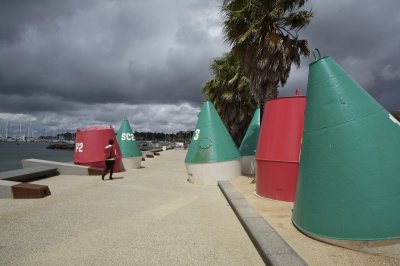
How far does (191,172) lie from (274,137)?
14.0ft

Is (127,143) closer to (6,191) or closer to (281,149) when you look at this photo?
(6,191)

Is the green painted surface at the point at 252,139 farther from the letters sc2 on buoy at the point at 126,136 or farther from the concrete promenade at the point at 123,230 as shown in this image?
the letters sc2 on buoy at the point at 126,136

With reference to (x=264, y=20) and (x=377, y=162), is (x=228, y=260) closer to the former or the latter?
(x=377, y=162)

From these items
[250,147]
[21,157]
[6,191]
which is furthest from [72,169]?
[21,157]

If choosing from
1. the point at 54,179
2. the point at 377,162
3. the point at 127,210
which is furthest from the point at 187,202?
the point at 54,179

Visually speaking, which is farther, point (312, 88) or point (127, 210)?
point (127, 210)

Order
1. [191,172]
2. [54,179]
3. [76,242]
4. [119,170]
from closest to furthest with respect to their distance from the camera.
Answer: [76,242] → [191,172] → [54,179] → [119,170]

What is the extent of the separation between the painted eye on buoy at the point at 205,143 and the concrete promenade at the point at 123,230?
102 inches

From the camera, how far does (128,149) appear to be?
18016 millimetres

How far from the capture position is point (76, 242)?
506cm

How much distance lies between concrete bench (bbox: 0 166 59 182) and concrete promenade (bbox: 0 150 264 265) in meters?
2.16

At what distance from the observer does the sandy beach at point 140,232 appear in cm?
435

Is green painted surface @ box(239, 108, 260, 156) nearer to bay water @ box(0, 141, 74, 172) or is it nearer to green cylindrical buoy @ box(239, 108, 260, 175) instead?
green cylindrical buoy @ box(239, 108, 260, 175)

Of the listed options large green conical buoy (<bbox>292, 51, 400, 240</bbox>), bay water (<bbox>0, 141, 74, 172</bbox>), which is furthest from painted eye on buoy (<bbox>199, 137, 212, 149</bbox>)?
bay water (<bbox>0, 141, 74, 172</bbox>)
